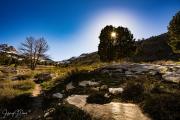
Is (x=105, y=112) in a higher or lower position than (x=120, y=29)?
lower

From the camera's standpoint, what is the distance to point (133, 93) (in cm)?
1396

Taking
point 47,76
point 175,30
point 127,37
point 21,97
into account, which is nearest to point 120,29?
point 127,37

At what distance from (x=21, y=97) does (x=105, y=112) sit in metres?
9.37

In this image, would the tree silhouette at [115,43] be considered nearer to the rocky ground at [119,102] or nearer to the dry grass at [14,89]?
the dry grass at [14,89]

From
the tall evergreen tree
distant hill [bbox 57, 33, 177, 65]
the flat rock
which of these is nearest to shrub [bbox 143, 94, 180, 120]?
the flat rock

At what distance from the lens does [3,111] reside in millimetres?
15758

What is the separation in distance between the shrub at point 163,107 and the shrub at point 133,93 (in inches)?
44.8

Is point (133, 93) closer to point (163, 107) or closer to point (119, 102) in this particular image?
point (119, 102)

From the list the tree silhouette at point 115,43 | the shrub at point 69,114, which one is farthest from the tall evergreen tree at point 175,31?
the shrub at point 69,114

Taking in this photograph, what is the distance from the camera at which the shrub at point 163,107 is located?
10.5 metres

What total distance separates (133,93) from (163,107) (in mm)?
2993

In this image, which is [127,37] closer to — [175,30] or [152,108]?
[175,30]

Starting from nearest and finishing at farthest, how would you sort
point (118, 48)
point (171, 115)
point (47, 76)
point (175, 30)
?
point (171, 115)
point (47, 76)
point (175, 30)
point (118, 48)

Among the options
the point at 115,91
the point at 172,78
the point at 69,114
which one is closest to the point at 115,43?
the point at 172,78
